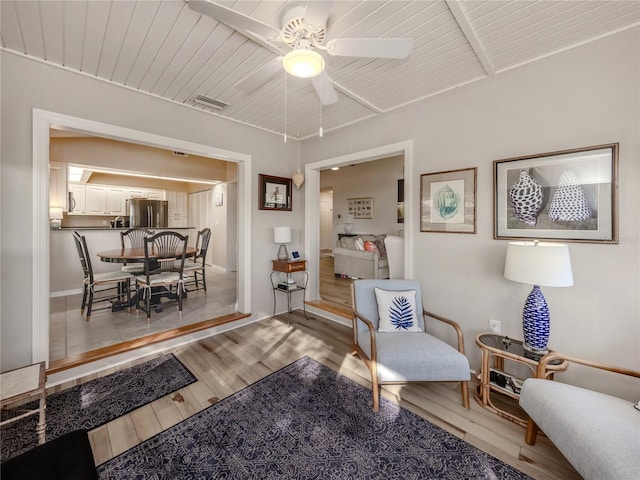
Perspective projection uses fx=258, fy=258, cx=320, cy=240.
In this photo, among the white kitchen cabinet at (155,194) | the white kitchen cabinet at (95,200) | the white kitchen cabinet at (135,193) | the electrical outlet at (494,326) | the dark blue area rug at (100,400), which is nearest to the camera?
the dark blue area rug at (100,400)

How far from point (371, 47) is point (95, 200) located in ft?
24.5

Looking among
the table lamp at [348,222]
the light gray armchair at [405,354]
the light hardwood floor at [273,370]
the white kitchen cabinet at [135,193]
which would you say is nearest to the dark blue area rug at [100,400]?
the light hardwood floor at [273,370]

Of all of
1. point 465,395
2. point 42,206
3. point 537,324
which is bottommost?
point 465,395

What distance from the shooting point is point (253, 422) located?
1.77 meters

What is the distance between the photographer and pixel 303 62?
1.47 metres

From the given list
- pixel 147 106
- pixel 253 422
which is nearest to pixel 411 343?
pixel 253 422

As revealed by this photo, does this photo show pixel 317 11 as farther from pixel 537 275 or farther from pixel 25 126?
pixel 25 126

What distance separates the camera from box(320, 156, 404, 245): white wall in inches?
271

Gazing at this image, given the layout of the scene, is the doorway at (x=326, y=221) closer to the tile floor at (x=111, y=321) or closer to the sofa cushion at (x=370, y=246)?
the sofa cushion at (x=370, y=246)

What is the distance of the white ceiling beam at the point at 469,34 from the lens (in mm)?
1479

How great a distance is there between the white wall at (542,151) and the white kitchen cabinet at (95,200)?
23.5 ft

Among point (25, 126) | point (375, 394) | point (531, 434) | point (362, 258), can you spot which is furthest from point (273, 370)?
point (362, 258)

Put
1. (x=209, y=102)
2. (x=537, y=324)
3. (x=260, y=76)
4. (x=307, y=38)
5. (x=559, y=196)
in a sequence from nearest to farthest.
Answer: (x=307, y=38)
(x=537, y=324)
(x=559, y=196)
(x=260, y=76)
(x=209, y=102)

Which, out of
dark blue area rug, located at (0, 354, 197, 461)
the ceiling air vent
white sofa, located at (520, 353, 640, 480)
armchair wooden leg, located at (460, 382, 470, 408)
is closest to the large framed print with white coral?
white sofa, located at (520, 353, 640, 480)
